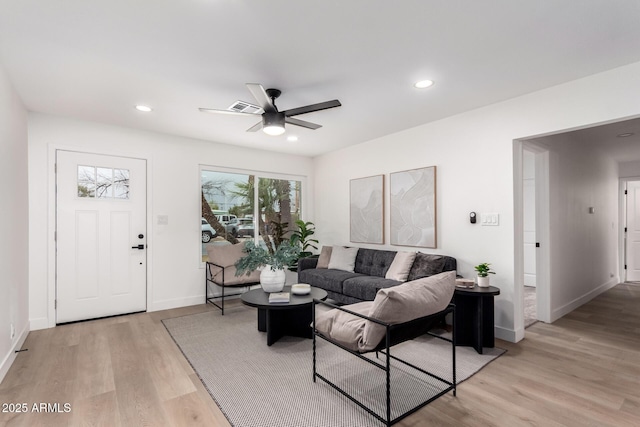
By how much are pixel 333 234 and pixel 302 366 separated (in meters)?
3.05

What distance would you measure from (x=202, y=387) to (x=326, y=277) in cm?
227

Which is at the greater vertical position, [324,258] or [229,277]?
[324,258]

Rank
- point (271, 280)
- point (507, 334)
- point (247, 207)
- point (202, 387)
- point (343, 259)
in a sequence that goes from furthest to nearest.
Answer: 1. point (247, 207)
2. point (343, 259)
3. point (271, 280)
4. point (507, 334)
5. point (202, 387)

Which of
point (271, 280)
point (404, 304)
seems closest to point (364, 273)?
point (271, 280)

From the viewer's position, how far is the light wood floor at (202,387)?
6.45ft

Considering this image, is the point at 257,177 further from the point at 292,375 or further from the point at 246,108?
the point at 292,375

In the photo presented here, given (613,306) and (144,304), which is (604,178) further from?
(144,304)

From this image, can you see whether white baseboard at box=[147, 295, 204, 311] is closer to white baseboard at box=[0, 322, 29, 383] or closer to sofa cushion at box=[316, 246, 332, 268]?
white baseboard at box=[0, 322, 29, 383]

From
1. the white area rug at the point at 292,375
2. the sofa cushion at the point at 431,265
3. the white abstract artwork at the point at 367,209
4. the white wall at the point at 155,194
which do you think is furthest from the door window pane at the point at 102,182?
the sofa cushion at the point at 431,265

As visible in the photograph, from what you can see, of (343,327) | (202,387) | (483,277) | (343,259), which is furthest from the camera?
(343,259)

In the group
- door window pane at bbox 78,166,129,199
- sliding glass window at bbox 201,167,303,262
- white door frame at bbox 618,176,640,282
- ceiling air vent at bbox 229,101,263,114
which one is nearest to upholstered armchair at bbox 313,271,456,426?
ceiling air vent at bbox 229,101,263,114

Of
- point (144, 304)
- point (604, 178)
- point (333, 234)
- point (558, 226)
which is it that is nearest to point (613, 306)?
point (558, 226)

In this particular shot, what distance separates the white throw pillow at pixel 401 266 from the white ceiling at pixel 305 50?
5.74ft

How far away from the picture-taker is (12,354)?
2729mm
